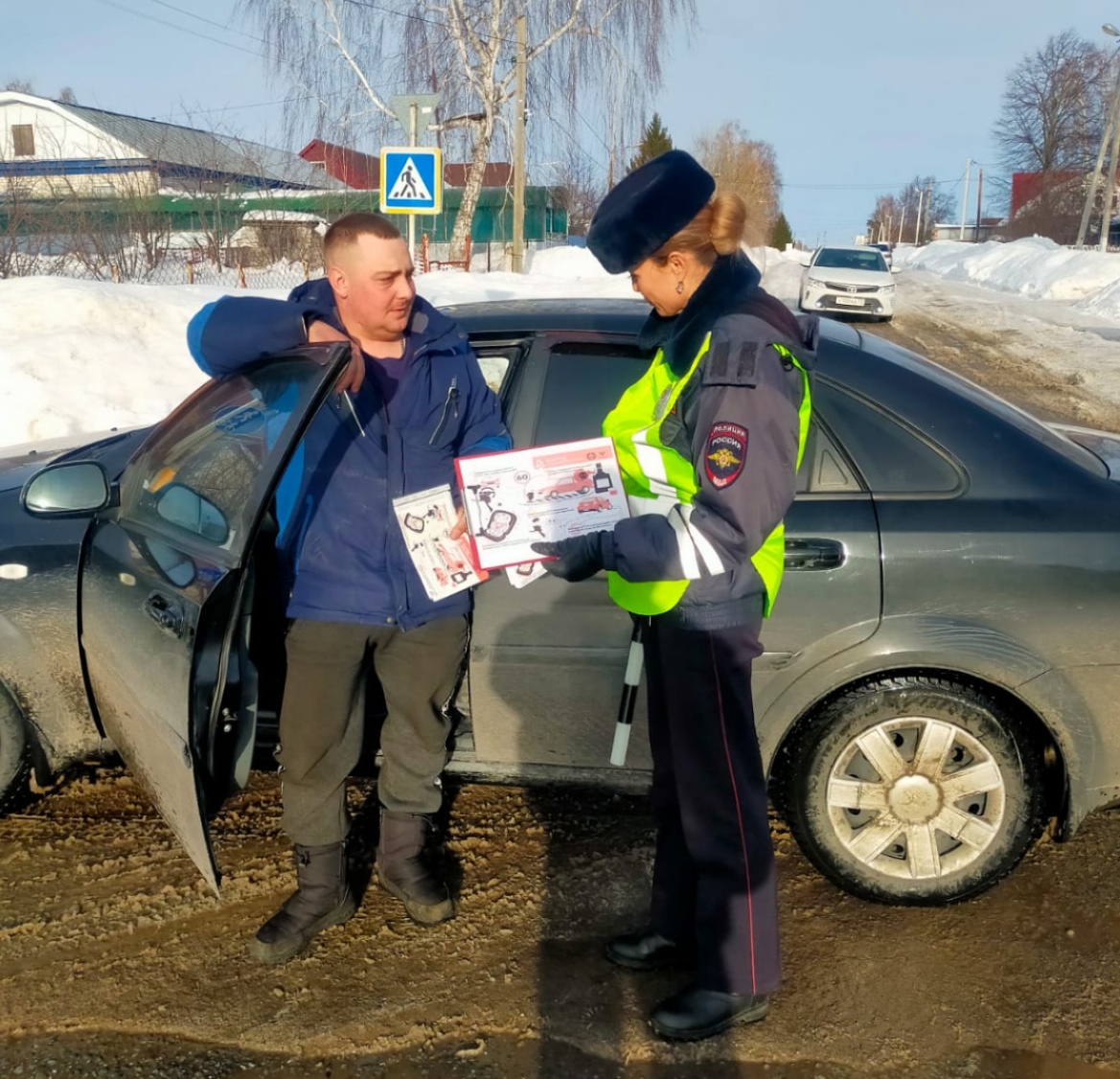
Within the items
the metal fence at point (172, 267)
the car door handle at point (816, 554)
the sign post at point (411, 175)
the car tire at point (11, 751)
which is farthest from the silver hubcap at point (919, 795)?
the metal fence at point (172, 267)

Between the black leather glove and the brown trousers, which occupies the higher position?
the black leather glove

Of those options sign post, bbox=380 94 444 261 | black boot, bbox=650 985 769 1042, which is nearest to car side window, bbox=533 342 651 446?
black boot, bbox=650 985 769 1042

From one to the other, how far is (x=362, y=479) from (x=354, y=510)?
0.25 ft

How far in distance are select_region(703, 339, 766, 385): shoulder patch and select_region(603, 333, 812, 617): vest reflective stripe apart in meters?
0.04

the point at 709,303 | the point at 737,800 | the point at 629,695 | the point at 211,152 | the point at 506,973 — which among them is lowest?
the point at 506,973

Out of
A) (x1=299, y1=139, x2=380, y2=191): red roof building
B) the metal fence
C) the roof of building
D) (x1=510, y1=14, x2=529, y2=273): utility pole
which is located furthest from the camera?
(x1=299, y1=139, x2=380, y2=191): red roof building

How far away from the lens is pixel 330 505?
8.11 ft

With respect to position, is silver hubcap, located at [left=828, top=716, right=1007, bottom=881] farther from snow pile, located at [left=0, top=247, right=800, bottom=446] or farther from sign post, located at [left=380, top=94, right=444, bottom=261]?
sign post, located at [left=380, top=94, right=444, bottom=261]

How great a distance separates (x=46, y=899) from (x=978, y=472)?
283 cm

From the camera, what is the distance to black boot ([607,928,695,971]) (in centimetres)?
260

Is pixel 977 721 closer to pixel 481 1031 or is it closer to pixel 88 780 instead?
pixel 481 1031

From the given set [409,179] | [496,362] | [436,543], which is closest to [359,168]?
[409,179]

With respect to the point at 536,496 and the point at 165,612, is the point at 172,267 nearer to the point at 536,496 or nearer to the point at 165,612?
the point at 165,612

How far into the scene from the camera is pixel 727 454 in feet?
6.28
